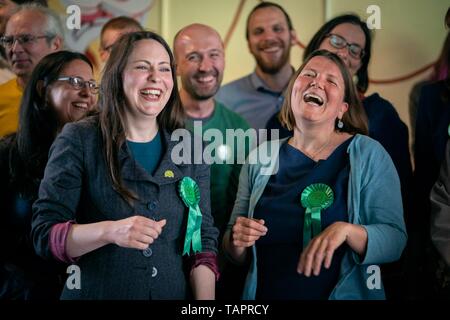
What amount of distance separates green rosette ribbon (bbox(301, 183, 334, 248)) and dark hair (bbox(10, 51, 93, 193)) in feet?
2.75

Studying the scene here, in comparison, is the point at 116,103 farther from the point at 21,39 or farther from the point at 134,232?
the point at 21,39

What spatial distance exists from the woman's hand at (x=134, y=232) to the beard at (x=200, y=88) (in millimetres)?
816

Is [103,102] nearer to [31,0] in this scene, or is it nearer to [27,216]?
[27,216]

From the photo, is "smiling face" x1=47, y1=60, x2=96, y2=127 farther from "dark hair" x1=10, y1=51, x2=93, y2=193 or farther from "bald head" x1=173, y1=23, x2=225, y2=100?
"bald head" x1=173, y1=23, x2=225, y2=100

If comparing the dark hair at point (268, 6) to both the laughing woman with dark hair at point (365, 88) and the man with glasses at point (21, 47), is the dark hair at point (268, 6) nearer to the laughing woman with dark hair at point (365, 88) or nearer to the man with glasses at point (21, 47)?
the laughing woman with dark hair at point (365, 88)

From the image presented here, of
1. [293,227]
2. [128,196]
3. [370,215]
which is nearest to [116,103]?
[128,196]

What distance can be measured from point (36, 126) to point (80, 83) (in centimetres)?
20

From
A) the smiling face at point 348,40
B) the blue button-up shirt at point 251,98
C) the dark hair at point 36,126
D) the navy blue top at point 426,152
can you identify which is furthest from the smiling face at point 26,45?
the navy blue top at point 426,152

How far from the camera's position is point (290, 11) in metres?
2.28

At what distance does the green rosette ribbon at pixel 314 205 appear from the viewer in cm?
170
